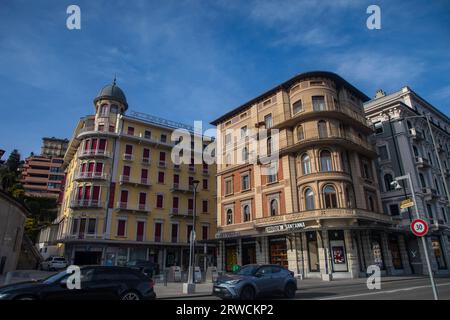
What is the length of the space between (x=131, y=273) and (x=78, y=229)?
30.5 meters

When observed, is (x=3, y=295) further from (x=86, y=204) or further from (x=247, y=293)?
(x=86, y=204)

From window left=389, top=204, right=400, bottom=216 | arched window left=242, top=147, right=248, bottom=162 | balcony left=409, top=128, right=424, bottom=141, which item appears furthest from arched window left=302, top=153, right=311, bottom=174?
balcony left=409, top=128, right=424, bottom=141

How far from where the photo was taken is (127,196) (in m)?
40.1

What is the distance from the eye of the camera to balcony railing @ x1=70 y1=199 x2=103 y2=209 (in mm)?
37156

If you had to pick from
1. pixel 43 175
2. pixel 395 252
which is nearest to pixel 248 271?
pixel 395 252

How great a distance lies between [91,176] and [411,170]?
126 feet

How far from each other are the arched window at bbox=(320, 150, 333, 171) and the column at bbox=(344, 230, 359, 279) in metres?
5.95

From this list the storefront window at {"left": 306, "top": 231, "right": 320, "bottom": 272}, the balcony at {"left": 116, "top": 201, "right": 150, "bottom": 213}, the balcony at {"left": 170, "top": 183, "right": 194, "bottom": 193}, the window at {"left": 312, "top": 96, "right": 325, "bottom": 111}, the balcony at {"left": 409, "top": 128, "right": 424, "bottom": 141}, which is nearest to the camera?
the storefront window at {"left": 306, "top": 231, "right": 320, "bottom": 272}

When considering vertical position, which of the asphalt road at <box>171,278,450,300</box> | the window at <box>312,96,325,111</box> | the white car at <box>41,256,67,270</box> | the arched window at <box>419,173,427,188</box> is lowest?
→ the asphalt road at <box>171,278,450,300</box>

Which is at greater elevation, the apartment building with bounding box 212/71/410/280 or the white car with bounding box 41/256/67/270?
the apartment building with bounding box 212/71/410/280

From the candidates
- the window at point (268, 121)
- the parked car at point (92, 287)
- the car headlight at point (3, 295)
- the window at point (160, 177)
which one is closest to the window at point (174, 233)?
the window at point (160, 177)

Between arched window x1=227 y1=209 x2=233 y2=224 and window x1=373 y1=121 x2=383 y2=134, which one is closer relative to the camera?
arched window x1=227 y1=209 x2=233 y2=224

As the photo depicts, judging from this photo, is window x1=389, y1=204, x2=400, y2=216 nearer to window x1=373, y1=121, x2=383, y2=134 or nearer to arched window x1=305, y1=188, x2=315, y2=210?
window x1=373, y1=121, x2=383, y2=134
